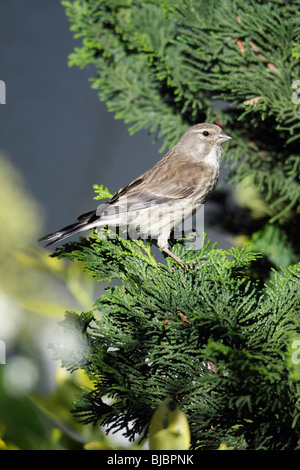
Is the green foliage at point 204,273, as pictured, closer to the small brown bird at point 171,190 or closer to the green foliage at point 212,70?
the green foliage at point 212,70

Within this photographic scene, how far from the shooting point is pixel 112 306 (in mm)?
939

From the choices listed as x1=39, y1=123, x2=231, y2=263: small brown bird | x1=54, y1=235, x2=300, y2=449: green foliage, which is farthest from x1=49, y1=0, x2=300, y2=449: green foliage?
x1=39, y1=123, x2=231, y2=263: small brown bird

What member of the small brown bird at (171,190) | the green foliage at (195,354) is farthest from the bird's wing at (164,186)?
the green foliage at (195,354)

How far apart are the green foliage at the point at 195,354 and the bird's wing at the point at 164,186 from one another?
27.8 inches

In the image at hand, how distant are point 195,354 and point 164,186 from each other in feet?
3.11

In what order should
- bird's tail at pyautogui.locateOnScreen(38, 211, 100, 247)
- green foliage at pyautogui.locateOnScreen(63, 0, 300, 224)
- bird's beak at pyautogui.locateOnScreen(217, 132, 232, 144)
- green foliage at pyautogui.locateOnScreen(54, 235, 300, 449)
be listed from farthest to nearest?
bird's beak at pyautogui.locateOnScreen(217, 132, 232, 144)
bird's tail at pyautogui.locateOnScreen(38, 211, 100, 247)
green foliage at pyautogui.locateOnScreen(63, 0, 300, 224)
green foliage at pyautogui.locateOnScreen(54, 235, 300, 449)

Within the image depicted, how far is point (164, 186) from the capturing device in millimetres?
1739

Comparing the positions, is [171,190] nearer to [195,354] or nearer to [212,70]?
[212,70]

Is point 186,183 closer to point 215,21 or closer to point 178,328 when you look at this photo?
point 215,21

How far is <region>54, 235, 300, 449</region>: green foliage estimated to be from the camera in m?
0.77

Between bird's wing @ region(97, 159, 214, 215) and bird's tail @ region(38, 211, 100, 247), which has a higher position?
bird's wing @ region(97, 159, 214, 215)

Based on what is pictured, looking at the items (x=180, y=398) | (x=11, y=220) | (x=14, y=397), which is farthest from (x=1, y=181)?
(x=180, y=398)

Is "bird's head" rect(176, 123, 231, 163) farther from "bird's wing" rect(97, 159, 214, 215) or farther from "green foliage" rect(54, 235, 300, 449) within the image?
"green foliage" rect(54, 235, 300, 449)
